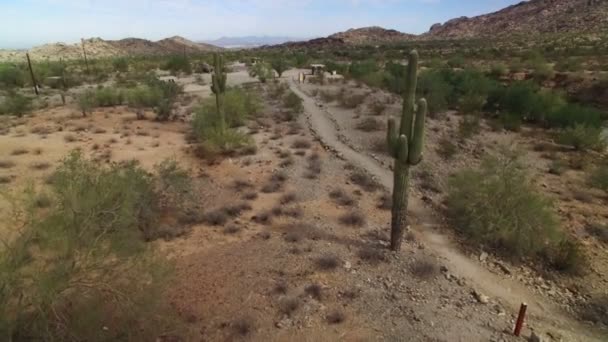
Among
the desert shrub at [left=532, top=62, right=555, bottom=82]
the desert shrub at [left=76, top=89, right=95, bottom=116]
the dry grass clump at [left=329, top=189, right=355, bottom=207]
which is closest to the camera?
the dry grass clump at [left=329, top=189, right=355, bottom=207]

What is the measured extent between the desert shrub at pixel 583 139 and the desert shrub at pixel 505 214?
906 cm

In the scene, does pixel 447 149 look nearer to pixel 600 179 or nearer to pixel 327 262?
pixel 600 179

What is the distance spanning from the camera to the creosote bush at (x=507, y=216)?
8828 millimetres

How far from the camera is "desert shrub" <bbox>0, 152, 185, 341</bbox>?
14.9 ft

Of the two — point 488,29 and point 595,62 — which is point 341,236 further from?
point 488,29

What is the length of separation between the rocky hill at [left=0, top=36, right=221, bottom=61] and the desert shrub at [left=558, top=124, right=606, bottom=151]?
76.9m

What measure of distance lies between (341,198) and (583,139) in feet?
40.3

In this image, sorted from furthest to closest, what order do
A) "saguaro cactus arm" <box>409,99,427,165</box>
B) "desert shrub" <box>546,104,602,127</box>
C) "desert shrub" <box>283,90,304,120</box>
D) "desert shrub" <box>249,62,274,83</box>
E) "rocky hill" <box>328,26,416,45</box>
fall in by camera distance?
"rocky hill" <box>328,26,416,45</box>, "desert shrub" <box>249,62,274,83</box>, "desert shrub" <box>283,90,304,120</box>, "desert shrub" <box>546,104,602,127</box>, "saguaro cactus arm" <box>409,99,427,165</box>

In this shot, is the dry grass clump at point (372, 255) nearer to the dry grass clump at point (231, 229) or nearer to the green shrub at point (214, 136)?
the dry grass clump at point (231, 229)

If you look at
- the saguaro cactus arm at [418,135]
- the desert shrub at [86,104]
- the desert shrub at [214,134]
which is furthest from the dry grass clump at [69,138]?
the saguaro cactus arm at [418,135]

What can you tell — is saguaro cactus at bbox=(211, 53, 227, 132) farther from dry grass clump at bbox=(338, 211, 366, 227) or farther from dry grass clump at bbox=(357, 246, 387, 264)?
dry grass clump at bbox=(357, 246, 387, 264)

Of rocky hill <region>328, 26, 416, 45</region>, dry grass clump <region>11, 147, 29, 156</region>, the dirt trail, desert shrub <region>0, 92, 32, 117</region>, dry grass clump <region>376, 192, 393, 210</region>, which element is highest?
rocky hill <region>328, 26, 416, 45</region>

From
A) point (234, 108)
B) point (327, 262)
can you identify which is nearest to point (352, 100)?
point (234, 108)

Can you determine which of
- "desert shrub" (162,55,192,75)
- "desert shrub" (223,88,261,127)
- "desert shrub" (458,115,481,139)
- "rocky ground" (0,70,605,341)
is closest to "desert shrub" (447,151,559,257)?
"rocky ground" (0,70,605,341)
